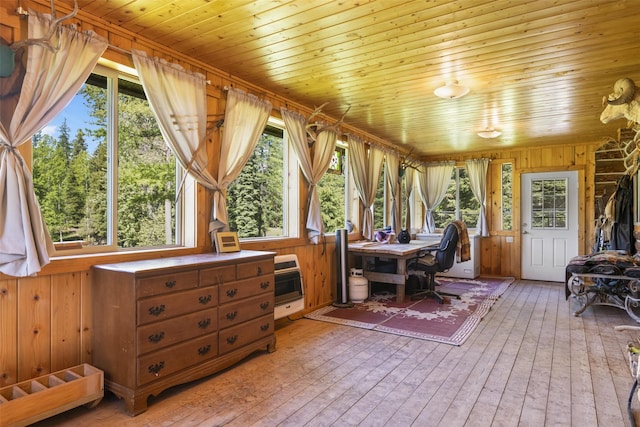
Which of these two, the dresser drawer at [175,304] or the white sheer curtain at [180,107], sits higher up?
the white sheer curtain at [180,107]

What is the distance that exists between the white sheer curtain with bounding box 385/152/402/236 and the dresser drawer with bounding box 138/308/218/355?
4589mm

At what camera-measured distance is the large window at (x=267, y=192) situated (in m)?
3.99

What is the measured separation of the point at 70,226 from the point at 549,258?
24.4ft

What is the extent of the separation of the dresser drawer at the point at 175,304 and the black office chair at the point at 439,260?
10.7 feet

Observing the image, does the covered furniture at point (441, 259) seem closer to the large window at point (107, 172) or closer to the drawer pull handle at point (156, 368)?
the large window at point (107, 172)

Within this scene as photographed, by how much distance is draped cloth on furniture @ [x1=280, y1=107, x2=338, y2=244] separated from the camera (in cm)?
439

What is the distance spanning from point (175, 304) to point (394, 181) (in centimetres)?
496

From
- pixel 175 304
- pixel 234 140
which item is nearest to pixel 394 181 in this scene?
pixel 234 140

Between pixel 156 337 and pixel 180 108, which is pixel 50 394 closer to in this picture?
pixel 156 337

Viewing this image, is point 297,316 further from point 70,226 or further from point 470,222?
point 470,222

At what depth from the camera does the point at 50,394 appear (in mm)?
2121

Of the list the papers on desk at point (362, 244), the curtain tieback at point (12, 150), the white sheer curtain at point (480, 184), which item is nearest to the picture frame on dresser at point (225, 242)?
the curtain tieback at point (12, 150)

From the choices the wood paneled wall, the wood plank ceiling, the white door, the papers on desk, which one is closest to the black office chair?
the papers on desk

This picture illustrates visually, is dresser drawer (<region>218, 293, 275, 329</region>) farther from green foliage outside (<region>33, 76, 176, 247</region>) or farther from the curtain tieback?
the curtain tieback
